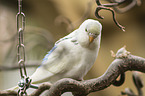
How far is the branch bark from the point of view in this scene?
0.46 meters

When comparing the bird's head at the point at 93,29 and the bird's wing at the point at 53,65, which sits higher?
the bird's head at the point at 93,29

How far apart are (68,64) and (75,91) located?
0.25 feet

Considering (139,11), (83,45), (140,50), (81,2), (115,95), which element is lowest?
(83,45)

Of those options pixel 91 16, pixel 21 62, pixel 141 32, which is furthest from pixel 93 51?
pixel 141 32

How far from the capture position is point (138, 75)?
69cm

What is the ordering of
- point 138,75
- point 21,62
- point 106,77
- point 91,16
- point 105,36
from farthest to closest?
1. point 105,36
2. point 91,16
3. point 138,75
4. point 106,77
5. point 21,62

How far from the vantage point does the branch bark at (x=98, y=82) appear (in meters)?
0.46

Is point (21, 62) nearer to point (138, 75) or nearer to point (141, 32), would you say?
point (138, 75)

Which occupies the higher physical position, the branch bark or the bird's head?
the bird's head

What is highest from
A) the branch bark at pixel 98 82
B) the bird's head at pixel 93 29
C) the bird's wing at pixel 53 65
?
the bird's head at pixel 93 29

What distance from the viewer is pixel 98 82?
0.49 m

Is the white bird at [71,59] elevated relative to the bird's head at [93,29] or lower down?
lower down

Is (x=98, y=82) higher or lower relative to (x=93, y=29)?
lower

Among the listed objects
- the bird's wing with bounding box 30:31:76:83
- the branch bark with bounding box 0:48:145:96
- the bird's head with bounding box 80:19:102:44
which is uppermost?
the bird's head with bounding box 80:19:102:44
